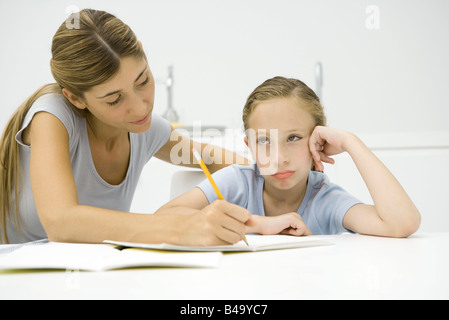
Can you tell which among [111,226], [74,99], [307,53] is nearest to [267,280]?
[111,226]

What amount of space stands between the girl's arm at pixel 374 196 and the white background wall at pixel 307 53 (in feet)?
A: 6.40

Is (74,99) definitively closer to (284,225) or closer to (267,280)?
(284,225)

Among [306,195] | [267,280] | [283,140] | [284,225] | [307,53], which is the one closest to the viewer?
[267,280]

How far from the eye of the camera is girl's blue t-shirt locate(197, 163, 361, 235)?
103cm

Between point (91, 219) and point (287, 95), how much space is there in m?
0.55

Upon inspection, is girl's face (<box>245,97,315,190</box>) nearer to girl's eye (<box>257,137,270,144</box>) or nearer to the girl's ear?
girl's eye (<box>257,137,270,144</box>)

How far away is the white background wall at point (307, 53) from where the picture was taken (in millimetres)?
2832

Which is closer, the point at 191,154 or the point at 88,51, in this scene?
the point at 88,51

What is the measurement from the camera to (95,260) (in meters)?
0.53

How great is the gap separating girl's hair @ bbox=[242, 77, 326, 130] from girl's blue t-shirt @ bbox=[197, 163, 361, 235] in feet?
0.47

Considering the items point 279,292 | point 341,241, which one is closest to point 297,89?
point 341,241

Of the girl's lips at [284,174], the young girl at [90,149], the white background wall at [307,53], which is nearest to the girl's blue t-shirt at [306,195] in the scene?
the girl's lips at [284,174]

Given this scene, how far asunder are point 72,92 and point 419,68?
2.47 m

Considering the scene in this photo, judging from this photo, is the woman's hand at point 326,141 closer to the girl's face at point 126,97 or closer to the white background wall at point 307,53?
the girl's face at point 126,97
